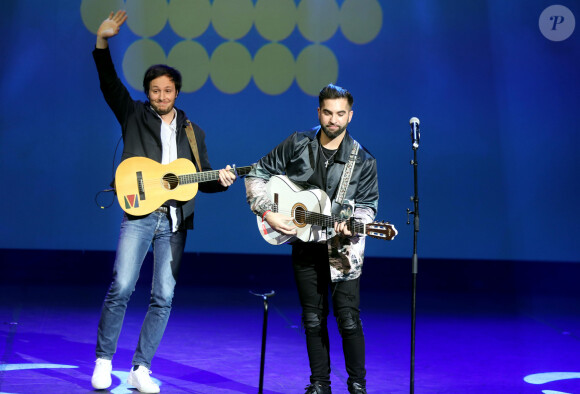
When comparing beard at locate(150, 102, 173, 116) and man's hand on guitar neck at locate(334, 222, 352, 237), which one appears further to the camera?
beard at locate(150, 102, 173, 116)

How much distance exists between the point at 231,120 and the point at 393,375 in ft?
13.2

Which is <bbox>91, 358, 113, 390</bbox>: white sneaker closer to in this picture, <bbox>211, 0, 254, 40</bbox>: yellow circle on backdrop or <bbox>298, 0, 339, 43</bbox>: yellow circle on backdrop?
<bbox>211, 0, 254, 40</bbox>: yellow circle on backdrop

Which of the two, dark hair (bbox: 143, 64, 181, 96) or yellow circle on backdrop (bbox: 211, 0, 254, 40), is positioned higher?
yellow circle on backdrop (bbox: 211, 0, 254, 40)

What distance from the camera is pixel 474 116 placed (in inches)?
330

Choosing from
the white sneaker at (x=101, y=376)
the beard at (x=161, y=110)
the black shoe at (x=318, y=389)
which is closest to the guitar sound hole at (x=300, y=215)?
the black shoe at (x=318, y=389)

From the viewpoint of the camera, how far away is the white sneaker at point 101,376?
14.4 feet

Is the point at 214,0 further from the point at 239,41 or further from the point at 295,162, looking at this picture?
the point at 295,162

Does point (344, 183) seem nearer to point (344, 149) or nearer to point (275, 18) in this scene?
point (344, 149)

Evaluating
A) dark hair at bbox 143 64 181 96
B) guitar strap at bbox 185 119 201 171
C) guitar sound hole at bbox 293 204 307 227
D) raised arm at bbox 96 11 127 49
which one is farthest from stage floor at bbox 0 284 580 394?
raised arm at bbox 96 11 127 49

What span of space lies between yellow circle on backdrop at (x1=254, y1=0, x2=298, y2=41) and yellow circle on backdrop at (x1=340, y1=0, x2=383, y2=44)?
57 centimetres

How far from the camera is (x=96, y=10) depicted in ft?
26.1

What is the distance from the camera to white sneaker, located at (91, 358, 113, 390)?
14.4 feet
